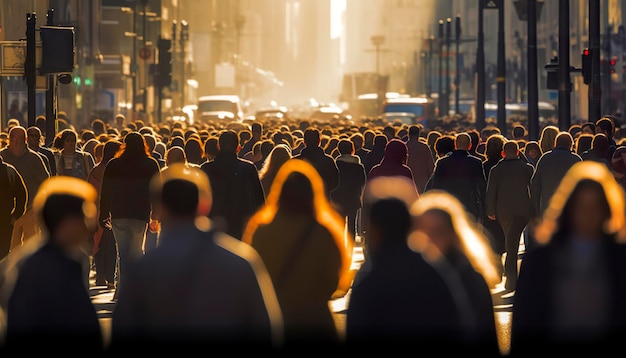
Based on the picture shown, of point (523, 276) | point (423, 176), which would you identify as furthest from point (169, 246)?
point (423, 176)

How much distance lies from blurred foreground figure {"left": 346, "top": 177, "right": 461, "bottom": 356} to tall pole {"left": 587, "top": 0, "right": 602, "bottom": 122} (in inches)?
1223

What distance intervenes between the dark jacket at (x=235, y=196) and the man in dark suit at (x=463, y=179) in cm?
271

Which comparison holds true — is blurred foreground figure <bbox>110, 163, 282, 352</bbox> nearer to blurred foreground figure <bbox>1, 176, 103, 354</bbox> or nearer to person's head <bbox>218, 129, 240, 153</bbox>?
blurred foreground figure <bbox>1, 176, 103, 354</bbox>

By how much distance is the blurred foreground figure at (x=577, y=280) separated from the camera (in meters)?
7.57

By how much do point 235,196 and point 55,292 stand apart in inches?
361

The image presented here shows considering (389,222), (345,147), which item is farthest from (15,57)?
(389,222)

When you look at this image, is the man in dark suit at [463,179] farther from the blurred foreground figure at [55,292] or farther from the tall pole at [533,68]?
the tall pole at [533,68]

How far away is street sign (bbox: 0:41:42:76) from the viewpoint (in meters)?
25.6

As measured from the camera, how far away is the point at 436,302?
6871 mm

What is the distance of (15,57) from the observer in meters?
25.7

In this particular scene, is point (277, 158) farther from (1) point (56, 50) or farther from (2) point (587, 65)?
(2) point (587, 65)

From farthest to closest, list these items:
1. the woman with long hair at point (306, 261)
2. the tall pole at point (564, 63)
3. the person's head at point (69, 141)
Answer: the tall pole at point (564, 63), the person's head at point (69, 141), the woman with long hair at point (306, 261)

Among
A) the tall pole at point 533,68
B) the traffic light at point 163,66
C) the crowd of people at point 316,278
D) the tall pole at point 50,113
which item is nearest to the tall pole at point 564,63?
the tall pole at point 533,68

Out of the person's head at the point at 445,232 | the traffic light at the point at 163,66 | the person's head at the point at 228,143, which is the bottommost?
the person's head at the point at 445,232
